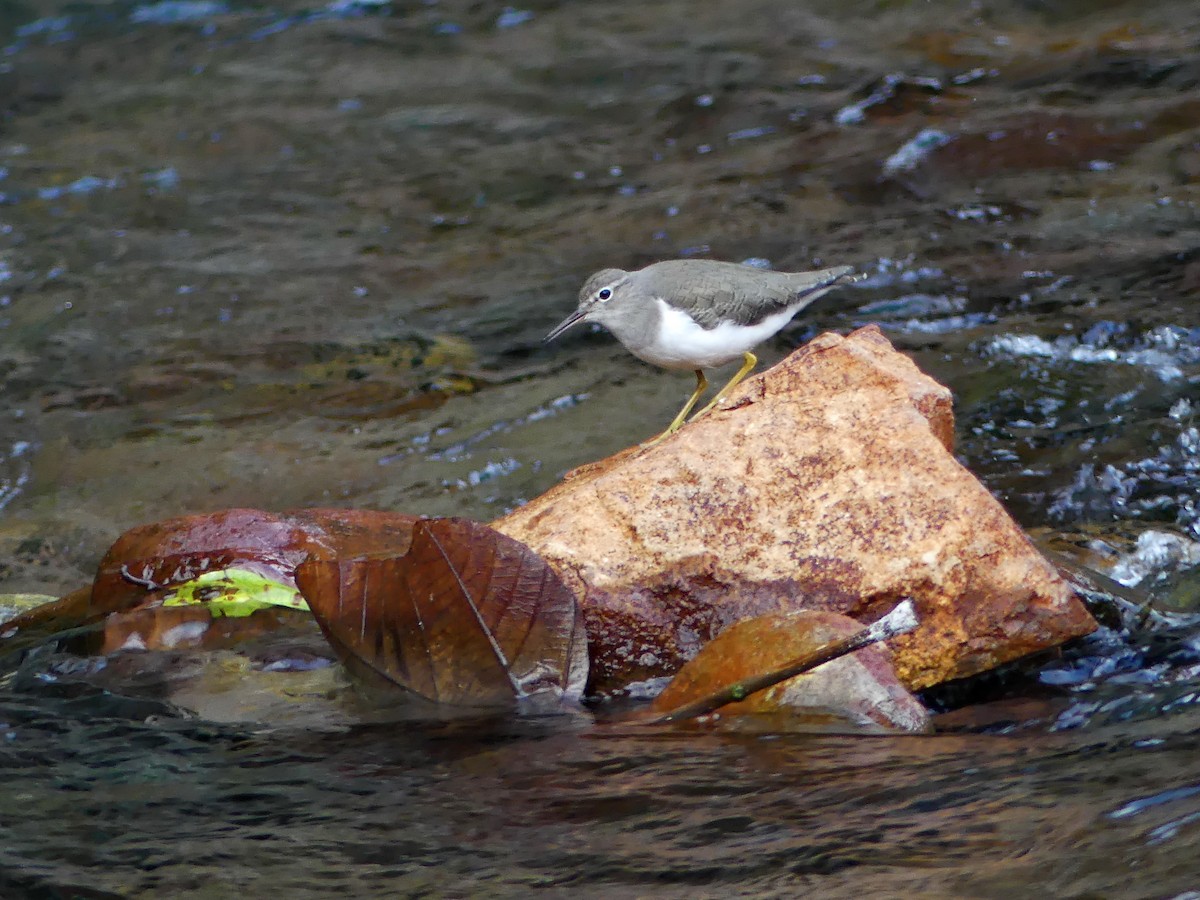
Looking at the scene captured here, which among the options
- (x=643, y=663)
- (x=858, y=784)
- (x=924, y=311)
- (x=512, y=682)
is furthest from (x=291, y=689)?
(x=924, y=311)

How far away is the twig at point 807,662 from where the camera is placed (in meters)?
3.50

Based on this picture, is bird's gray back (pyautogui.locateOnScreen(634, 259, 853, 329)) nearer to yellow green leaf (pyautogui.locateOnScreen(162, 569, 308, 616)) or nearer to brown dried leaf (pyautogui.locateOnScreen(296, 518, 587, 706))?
brown dried leaf (pyautogui.locateOnScreen(296, 518, 587, 706))

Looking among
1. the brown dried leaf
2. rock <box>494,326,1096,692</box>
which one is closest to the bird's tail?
rock <box>494,326,1096,692</box>

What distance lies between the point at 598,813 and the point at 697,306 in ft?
8.66

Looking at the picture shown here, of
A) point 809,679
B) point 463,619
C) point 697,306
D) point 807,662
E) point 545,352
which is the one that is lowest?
point 545,352

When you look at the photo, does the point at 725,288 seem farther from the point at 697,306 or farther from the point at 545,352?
the point at 545,352

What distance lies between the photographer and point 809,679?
152 inches

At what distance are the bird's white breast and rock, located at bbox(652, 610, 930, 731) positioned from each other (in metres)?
1.86

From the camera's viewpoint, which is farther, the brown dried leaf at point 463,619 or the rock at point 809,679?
the brown dried leaf at point 463,619

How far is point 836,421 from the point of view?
4.51m

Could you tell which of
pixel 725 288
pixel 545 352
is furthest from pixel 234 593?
pixel 545 352

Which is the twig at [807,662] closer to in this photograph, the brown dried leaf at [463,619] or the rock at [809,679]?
the rock at [809,679]

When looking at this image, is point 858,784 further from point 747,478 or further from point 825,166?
point 825,166

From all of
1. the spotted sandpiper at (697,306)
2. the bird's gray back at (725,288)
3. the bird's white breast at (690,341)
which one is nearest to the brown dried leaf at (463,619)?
the spotted sandpiper at (697,306)
